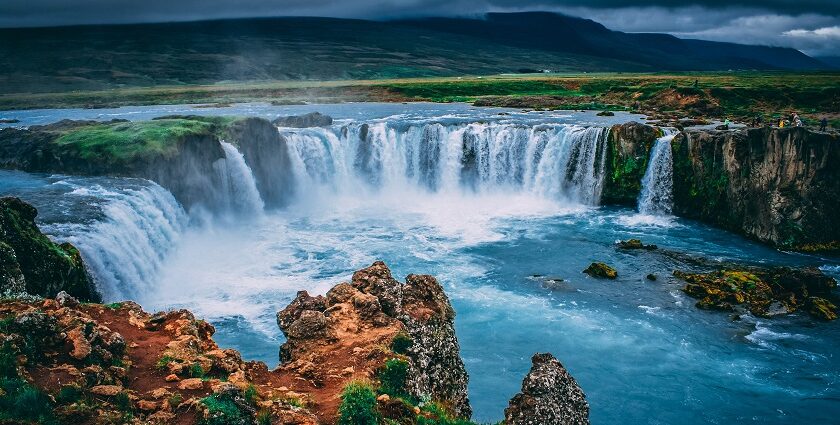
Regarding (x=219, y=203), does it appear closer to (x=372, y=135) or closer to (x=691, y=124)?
(x=372, y=135)

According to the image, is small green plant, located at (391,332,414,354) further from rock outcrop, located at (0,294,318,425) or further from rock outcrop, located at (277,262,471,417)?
rock outcrop, located at (0,294,318,425)

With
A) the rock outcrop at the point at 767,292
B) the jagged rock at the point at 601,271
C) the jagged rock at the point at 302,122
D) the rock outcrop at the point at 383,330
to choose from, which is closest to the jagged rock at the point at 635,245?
the jagged rock at the point at 601,271

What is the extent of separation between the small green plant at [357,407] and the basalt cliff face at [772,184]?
29.3 m

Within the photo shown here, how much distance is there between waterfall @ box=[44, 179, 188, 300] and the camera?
22.1 metres

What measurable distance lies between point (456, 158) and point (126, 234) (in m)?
26.1

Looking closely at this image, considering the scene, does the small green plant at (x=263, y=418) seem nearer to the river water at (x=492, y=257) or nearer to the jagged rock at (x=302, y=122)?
the river water at (x=492, y=257)

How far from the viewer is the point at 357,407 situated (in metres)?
9.30

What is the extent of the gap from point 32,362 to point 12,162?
3319 cm

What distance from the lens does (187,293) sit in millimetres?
25703

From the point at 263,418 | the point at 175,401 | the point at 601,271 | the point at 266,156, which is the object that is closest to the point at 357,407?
the point at 263,418

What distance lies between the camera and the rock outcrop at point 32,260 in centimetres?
1488

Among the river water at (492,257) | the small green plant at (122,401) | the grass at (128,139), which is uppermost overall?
the grass at (128,139)

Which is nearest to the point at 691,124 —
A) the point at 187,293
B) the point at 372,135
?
the point at 372,135

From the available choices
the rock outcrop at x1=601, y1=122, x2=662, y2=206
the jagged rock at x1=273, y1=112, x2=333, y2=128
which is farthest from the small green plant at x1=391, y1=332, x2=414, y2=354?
the jagged rock at x1=273, y1=112, x2=333, y2=128
